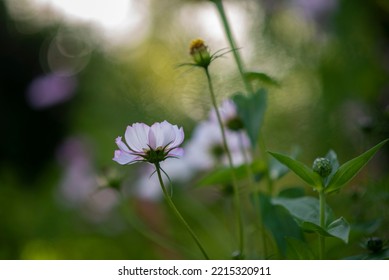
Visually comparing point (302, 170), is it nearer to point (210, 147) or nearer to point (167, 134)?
point (167, 134)

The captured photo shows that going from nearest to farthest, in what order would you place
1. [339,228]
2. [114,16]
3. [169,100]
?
[339,228] → [169,100] → [114,16]

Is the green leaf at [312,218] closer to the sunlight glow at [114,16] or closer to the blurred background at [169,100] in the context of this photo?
the blurred background at [169,100]

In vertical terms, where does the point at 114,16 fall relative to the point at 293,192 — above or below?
above

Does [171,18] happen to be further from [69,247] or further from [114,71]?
[69,247]

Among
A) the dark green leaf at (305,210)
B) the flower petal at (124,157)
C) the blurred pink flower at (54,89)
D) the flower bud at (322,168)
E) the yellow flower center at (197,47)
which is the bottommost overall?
the dark green leaf at (305,210)

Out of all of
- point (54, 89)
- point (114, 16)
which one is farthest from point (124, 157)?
point (54, 89)

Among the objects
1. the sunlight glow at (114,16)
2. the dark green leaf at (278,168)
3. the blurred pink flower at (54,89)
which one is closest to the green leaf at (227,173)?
the dark green leaf at (278,168)

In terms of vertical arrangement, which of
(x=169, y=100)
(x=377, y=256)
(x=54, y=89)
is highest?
(x=54, y=89)
